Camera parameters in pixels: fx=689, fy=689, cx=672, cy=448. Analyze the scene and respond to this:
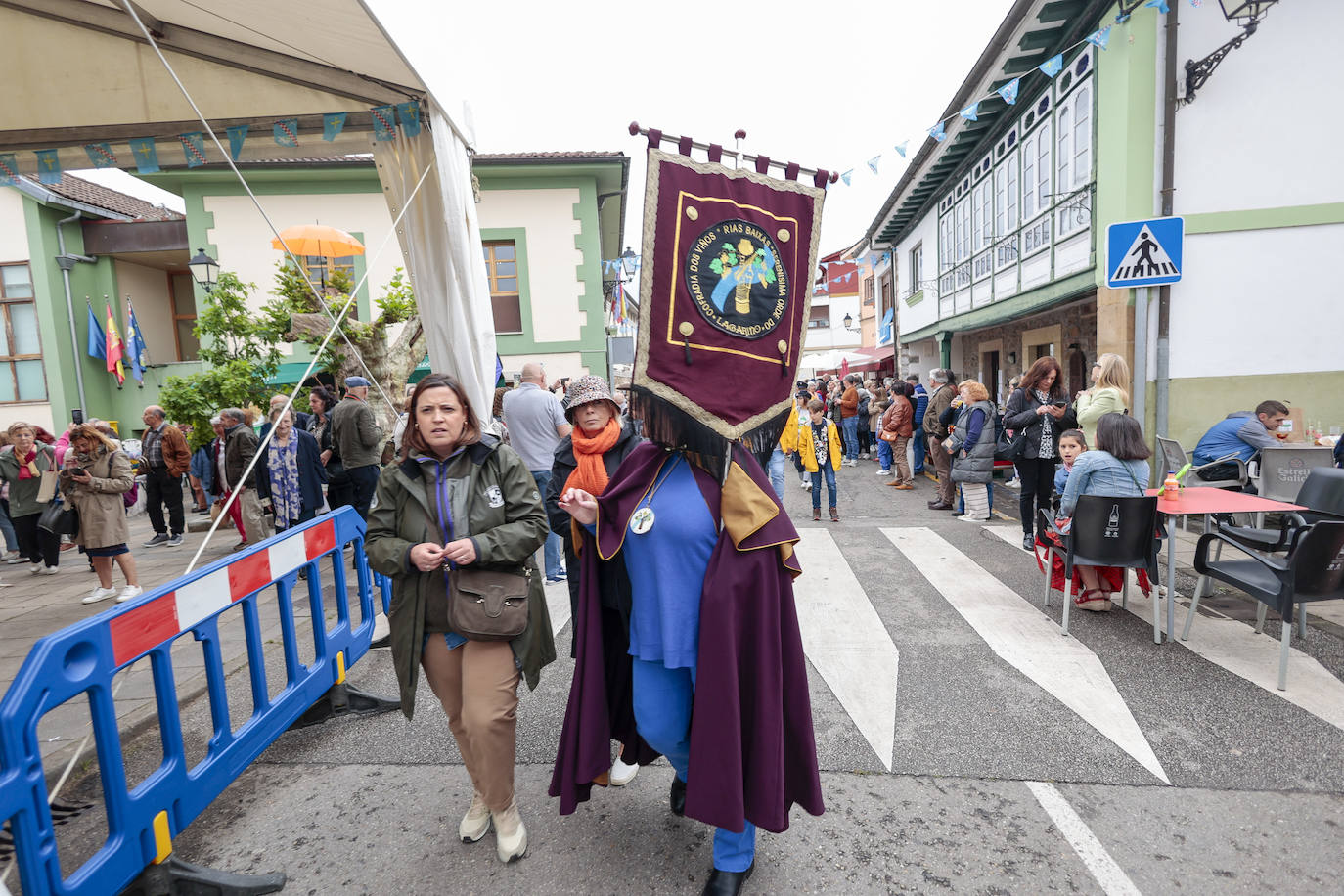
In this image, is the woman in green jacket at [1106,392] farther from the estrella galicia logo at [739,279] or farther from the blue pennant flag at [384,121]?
the blue pennant flag at [384,121]

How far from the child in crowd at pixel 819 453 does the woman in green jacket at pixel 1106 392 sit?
278cm

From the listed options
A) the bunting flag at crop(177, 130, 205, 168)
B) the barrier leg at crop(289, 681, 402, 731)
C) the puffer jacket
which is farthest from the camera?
the puffer jacket

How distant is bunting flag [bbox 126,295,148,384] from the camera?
1670 centimetres

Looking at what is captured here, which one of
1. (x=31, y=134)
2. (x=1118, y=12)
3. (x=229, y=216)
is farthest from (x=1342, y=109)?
(x=229, y=216)

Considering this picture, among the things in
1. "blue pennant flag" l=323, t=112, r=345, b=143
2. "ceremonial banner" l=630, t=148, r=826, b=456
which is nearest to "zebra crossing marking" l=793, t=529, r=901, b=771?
"ceremonial banner" l=630, t=148, r=826, b=456

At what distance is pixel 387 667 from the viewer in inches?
169

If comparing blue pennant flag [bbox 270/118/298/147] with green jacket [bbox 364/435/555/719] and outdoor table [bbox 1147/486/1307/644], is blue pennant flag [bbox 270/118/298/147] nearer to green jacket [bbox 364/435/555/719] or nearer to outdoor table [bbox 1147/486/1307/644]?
green jacket [bbox 364/435/555/719]

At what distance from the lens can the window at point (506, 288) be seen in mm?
16328

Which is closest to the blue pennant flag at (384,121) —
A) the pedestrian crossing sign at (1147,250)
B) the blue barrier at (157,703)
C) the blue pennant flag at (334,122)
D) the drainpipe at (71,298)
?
the blue pennant flag at (334,122)

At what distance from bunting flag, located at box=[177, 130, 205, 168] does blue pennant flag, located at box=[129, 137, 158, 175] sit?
7.3 inches

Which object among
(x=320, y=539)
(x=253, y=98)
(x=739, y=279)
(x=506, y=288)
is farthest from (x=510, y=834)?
(x=506, y=288)

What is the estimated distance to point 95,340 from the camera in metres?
16.8

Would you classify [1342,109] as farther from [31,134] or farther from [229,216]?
[229,216]

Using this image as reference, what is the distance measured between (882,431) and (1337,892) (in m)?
9.48
